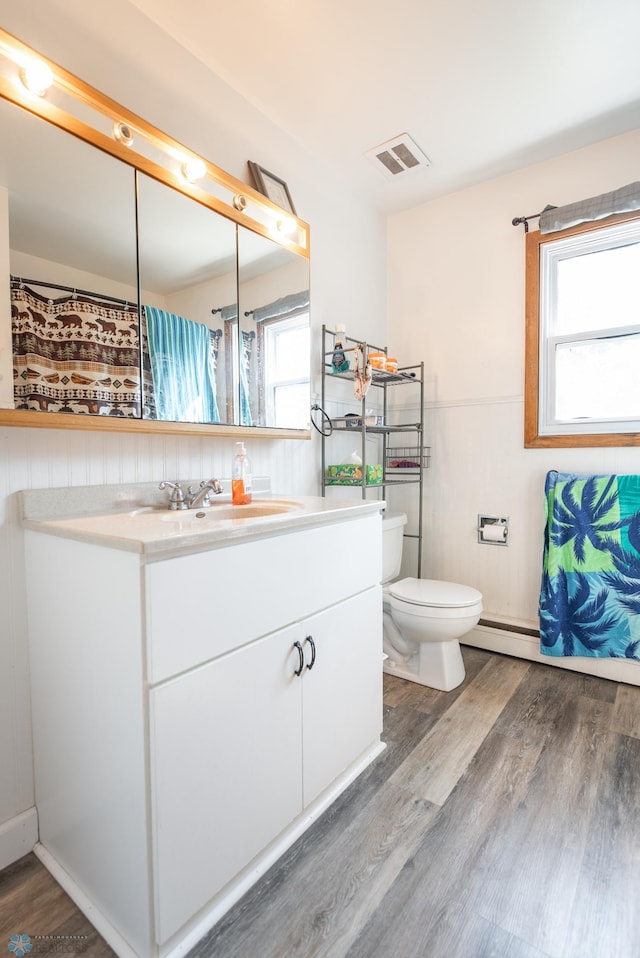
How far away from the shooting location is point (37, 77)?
44.5 inches

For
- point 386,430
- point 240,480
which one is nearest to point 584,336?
point 386,430

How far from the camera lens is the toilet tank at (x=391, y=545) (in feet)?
7.40

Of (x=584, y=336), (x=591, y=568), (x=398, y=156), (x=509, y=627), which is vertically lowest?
(x=509, y=627)

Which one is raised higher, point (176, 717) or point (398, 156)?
point (398, 156)

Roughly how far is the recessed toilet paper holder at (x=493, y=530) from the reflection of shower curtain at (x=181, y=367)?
153 centimetres

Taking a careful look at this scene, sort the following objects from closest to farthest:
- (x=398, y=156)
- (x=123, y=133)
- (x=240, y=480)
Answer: (x=123, y=133), (x=240, y=480), (x=398, y=156)

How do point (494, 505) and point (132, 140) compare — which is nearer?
point (132, 140)

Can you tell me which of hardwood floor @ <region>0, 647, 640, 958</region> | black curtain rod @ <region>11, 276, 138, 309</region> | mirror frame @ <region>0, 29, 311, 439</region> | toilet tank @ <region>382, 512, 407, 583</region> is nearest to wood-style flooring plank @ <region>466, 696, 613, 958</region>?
hardwood floor @ <region>0, 647, 640, 958</region>

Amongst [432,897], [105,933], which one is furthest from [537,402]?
[105,933]

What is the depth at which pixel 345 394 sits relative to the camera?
2418 mm

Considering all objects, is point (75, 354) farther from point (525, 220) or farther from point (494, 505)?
point (525, 220)

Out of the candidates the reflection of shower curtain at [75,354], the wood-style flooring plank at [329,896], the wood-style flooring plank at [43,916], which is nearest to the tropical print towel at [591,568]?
the wood-style flooring plank at [329,896]

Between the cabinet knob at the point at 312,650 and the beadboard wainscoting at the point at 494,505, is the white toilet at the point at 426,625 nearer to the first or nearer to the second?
the beadboard wainscoting at the point at 494,505

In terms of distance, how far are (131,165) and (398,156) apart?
53.3 inches
